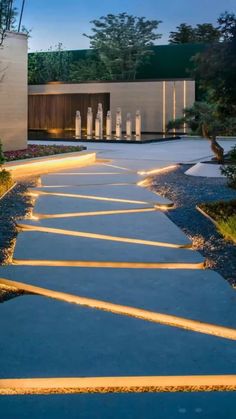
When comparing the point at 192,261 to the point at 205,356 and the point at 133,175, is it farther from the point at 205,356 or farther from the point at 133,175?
the point at 133,175

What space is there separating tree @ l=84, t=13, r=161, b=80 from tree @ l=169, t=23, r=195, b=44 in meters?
7.43

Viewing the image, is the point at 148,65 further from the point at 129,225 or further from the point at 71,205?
the point at 129,225

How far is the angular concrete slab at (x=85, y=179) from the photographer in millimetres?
10008

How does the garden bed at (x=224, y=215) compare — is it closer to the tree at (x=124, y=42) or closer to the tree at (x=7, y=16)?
the tree at (x=7, y=16)

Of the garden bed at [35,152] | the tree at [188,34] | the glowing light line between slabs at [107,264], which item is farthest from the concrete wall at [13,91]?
the tree at [188,34]

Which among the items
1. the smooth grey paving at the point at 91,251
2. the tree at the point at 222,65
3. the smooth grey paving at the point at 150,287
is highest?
the tree at the point at 222,65

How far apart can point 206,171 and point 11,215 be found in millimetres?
5077

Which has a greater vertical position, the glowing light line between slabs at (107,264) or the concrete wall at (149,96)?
the concrete wall at (149,96)

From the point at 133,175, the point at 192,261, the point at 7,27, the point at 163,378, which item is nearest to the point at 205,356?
the point at 163,378

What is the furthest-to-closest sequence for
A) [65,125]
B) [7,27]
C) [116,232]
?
1. [65,125]
2. [7,27]
3. [116,232]

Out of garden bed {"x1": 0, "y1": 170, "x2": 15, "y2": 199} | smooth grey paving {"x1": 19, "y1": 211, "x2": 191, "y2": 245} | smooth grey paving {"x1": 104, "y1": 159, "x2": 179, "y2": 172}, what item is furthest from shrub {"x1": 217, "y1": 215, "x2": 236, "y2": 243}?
smooth grey paving {"x1": 104, "y1": 159, "x2": 179, "y2": 172}

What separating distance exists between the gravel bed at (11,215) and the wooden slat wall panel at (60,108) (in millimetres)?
14897

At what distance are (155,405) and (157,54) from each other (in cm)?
2498

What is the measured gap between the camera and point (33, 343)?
3410 millimetres
